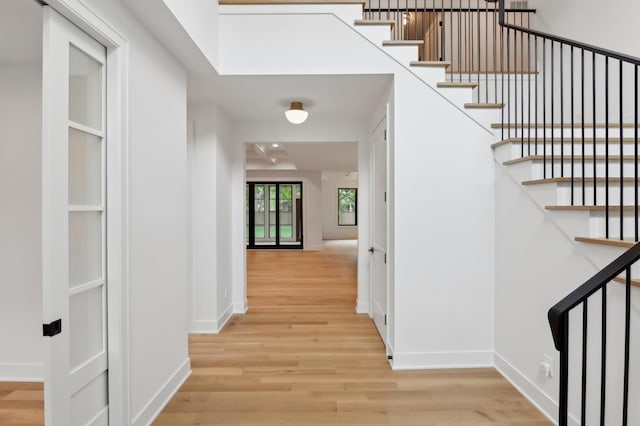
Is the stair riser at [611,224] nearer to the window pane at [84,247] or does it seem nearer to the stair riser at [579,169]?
the stair riser at [579,169]

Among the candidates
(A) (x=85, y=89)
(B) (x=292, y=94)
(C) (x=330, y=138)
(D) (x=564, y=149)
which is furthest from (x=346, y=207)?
(A) (x=85, y=89)

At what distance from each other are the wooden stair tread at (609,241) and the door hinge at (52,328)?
257 centimetres

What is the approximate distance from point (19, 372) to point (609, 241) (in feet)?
13.0

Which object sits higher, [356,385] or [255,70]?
[255,70]

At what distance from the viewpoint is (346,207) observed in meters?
14.8

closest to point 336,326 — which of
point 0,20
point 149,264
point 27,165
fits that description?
point 149,264

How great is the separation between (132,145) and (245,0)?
5.50 feet

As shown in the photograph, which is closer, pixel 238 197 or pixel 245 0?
pixel 245 0

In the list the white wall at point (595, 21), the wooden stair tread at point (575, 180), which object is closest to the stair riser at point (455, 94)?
the wooden stair tread at point (575, 180)

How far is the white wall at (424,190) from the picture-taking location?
2881 millimetres

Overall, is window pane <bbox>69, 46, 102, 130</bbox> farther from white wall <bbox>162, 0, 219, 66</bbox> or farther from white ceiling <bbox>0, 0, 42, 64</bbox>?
white wall <bbox>162, 0, 219, 66</bbox>

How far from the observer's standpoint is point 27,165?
102 inches

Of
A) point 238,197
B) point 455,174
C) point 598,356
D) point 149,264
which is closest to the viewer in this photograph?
point 598,356

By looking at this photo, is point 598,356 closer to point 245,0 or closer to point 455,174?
point 455,174
